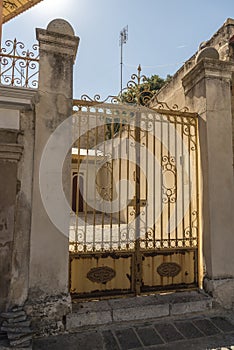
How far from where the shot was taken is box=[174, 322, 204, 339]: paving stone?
332cm

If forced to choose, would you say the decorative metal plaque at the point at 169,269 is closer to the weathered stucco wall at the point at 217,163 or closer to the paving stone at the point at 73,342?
the weathered stucco wall at the point at 217,163

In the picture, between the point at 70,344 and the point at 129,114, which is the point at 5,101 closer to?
the point at 129,114

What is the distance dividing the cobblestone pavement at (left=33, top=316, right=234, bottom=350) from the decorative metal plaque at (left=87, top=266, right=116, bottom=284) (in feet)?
2.09

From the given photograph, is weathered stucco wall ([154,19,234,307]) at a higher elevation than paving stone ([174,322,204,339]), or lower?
higher

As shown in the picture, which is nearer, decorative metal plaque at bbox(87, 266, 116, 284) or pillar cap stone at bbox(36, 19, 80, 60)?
pillar cap stone at bbox(36, 19, 80, 60)

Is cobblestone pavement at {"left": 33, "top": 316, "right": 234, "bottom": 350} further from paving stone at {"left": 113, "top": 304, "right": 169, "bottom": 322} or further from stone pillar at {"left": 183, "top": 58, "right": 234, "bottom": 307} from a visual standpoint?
stone pillar at {"left": 183, "top": 58, "right": 234, "bottom": 307}

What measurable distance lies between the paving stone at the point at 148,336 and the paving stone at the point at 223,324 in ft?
3.02

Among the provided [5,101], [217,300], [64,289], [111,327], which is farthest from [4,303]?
[217,300]

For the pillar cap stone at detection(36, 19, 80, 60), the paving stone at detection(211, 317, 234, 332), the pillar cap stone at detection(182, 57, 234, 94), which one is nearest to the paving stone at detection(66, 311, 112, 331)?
the paving stone at detection(211, 317, 234, 332)

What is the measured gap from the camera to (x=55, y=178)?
3551mm

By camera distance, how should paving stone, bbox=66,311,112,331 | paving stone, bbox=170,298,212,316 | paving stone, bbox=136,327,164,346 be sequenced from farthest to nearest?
paving stone, bbox=170,298,212,316 < paving stone, bbox=66,311,112,331 < paving stone, bbox=136,327,164,346

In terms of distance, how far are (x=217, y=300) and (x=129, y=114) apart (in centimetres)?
323

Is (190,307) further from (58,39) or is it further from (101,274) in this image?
(58,39)

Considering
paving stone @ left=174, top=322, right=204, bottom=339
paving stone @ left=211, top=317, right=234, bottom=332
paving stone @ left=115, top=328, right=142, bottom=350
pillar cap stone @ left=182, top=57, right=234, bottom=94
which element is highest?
pillar cap stone @ left=182, top=57, right=234, bottom=94
